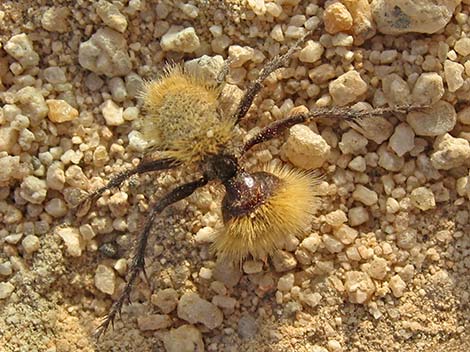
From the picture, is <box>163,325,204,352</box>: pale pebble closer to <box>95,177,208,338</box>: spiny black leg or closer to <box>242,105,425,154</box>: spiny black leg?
<box>95,177,208,338</box>: spiny black leg

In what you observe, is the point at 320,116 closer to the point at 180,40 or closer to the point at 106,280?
the point at 180,40

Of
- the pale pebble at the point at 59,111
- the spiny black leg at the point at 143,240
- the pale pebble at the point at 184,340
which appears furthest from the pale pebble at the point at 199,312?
the pale pebble at the point at 59,111

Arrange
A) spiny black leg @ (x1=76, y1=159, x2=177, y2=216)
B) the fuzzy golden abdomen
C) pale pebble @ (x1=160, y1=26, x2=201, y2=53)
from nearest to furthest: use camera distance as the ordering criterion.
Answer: the fuzzy golden abdomen, spiny black leg @ (x1=76, y1=159, x2=177, y2=216), pale pebble @ (x1=160, y1=26, x2=201, y2=53)

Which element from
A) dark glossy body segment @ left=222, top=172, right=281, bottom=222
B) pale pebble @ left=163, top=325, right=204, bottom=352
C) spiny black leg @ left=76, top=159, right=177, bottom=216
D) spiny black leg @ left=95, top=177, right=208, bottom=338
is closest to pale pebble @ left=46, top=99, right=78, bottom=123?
spiny black leg @ left=76, top=159, right=177, bottom=216

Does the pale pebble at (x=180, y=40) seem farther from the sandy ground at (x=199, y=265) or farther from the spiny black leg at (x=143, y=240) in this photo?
the spiny black leg at (x=143, y=240)

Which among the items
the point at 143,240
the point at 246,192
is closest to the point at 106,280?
the point at 143,240
